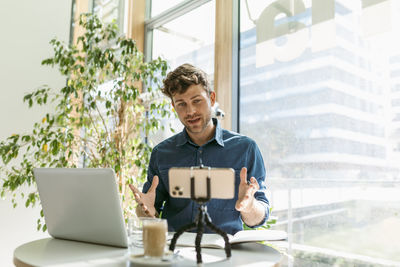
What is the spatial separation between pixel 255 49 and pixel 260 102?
377mm

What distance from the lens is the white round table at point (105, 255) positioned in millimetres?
886

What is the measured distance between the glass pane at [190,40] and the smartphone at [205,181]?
6.23ft

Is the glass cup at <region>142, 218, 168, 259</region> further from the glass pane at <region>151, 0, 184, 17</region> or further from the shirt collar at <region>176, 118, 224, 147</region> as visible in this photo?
the glass pane at <region>151, 0, 184, 17</region>

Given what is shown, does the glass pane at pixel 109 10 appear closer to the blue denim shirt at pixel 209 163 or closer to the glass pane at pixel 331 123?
the glass pane at pixel 331 123

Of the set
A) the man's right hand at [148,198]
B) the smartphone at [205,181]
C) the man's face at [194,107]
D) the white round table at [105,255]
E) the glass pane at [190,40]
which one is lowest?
the white round table at [105,255]

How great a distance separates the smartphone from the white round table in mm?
175

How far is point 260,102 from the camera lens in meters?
2.33

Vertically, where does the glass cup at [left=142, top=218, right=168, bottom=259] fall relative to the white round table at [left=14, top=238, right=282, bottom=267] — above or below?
above

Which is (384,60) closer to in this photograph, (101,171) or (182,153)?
(182,153)

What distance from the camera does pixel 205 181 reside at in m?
0.87

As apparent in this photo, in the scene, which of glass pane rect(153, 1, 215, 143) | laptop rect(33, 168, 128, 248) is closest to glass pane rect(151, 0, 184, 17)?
glass pane rect(153, 1, 215, 143)

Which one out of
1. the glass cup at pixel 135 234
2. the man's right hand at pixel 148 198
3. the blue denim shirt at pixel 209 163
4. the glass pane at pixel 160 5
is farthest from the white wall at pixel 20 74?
the glass cup at pixel 135 234

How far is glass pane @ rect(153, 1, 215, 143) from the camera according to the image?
9.30ft

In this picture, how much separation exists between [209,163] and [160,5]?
7.47 feet
